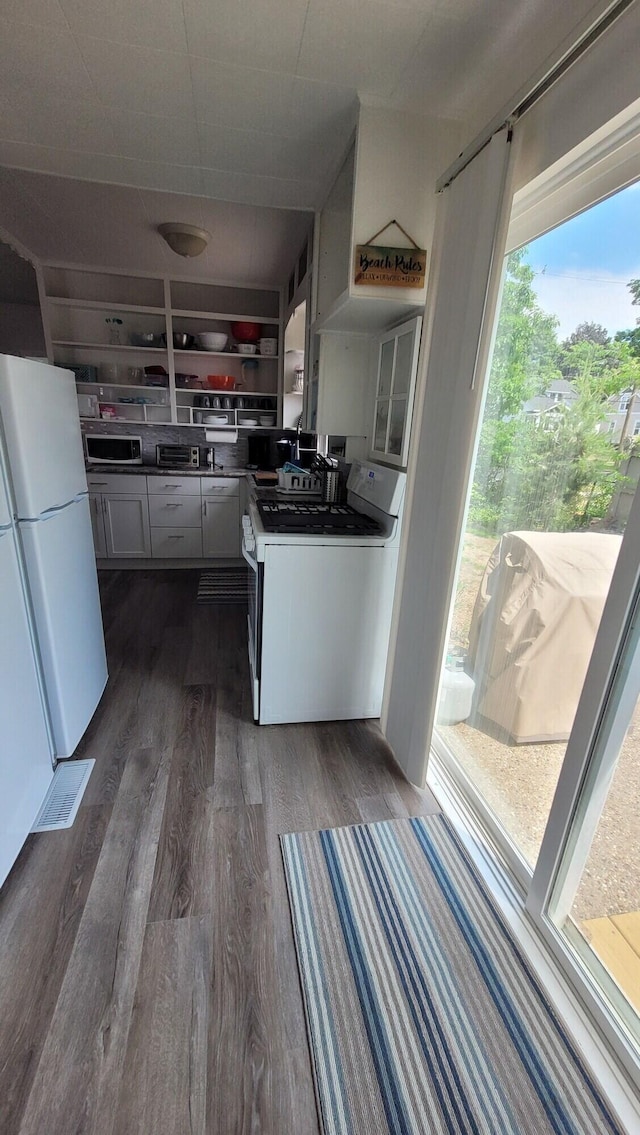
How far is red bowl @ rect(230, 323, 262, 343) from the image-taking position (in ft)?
13.3

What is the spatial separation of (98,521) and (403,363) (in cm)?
295

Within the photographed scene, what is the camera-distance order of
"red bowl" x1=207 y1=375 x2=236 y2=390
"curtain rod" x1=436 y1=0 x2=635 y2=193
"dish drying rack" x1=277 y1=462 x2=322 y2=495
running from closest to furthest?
"curtain rod" x1=436 y1=0 x2=635 y2=193, "dish drying rack" x1=277 y1=462 x2=322 y2=495, "red bowl" x1=207 y1=375 x2=236 y2=390

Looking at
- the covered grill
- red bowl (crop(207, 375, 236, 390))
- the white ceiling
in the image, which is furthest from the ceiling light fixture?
the covered grill

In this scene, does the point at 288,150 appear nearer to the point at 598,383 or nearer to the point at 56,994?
the point at 598,383

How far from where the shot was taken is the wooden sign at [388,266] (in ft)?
5.32

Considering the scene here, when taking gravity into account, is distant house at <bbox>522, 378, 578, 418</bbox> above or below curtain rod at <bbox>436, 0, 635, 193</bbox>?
below

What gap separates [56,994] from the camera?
1115 millimetres

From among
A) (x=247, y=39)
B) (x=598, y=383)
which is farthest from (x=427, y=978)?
(x=247, y=39)

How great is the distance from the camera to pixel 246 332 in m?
4.05

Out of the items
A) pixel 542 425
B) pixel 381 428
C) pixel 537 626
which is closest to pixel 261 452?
pixel 381 428

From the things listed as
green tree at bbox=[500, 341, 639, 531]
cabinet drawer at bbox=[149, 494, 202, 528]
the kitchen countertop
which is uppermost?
green tree at bbox=[500, 341, 639, 531]

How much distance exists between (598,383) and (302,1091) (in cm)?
177

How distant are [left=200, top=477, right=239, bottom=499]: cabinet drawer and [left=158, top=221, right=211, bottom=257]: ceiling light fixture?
159 centimetres

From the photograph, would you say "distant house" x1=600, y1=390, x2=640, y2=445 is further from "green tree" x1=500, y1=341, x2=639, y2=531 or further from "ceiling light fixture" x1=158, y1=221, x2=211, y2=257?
"ceiling light fixture" x1=158, y1=221, x2=211, y2=257
